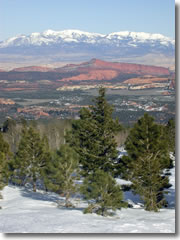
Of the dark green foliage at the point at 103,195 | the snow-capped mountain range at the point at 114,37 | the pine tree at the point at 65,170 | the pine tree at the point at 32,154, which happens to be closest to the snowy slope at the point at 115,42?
the snow-capped mountain range at the point at 114,37

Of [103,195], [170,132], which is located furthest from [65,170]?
[170,132]

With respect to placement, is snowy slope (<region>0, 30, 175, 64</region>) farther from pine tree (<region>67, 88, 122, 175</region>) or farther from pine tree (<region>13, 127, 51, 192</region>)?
pine tree (<region>13, 127, 51, 192</region>)

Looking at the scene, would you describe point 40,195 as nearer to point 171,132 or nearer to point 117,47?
point 171,132

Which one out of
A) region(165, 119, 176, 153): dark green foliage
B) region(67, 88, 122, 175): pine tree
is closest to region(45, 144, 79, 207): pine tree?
region(67, 88, 122, 175): pine tree

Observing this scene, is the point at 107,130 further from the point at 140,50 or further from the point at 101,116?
the point at 140,50

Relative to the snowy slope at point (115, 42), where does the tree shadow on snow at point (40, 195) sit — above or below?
below

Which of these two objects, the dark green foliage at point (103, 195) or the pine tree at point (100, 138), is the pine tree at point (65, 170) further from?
the dark green foliage at point (103, 195)
